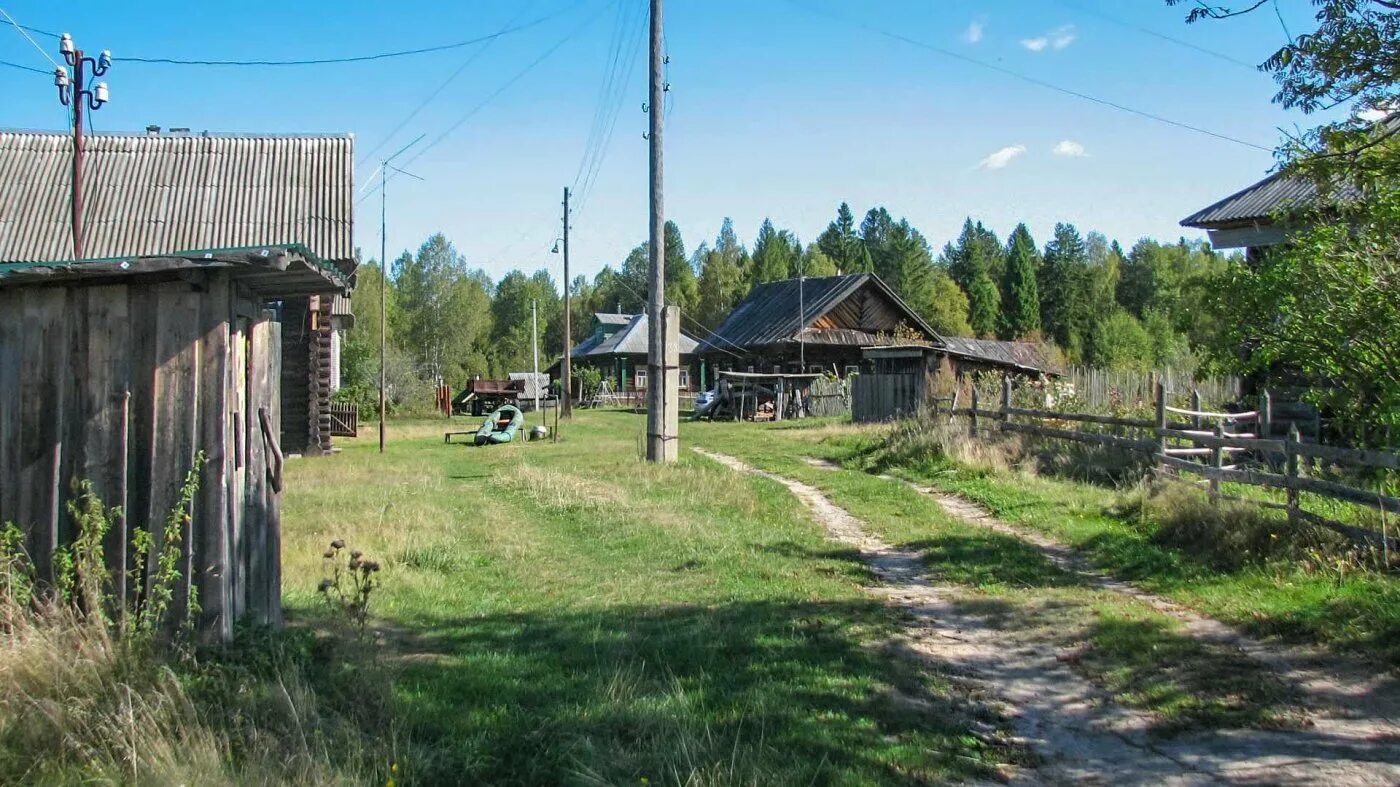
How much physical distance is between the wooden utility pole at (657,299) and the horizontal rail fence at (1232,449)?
19.7ft

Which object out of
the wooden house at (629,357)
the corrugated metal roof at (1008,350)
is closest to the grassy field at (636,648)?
the corrugated metal roof at (1008,350)

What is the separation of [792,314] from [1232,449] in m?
33.9

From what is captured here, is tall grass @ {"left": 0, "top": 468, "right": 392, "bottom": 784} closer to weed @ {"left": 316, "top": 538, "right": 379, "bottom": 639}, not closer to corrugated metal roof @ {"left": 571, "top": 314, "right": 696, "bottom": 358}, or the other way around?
weed @ {"left": 316, "top": 538, "right": 379, "bottom": 639}

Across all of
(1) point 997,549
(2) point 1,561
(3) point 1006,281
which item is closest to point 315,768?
(2) point 1,561

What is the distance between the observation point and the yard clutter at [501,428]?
29.6 meters

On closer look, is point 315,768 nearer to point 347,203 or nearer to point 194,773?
point 194,773

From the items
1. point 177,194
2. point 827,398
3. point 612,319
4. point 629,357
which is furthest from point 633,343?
point 177,194

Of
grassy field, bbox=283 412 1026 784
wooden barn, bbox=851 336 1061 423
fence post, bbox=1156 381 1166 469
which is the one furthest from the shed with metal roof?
fence post, bbox=1156 381 1166 469

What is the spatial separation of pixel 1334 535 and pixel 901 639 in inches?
177

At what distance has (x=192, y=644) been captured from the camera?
5898mm

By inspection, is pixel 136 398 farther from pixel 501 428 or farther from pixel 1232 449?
pixel 501 428

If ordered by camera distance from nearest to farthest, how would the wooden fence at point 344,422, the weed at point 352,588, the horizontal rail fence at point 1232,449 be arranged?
the weed at point 352,588, the horizontal rail fence at point 1232,449, the wooden fence at point 344,422

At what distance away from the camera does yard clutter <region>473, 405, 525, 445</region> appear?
2959 cm

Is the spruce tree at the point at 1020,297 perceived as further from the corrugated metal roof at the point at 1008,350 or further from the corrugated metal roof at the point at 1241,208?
the corrugated metal roof at the point at 1241,208
